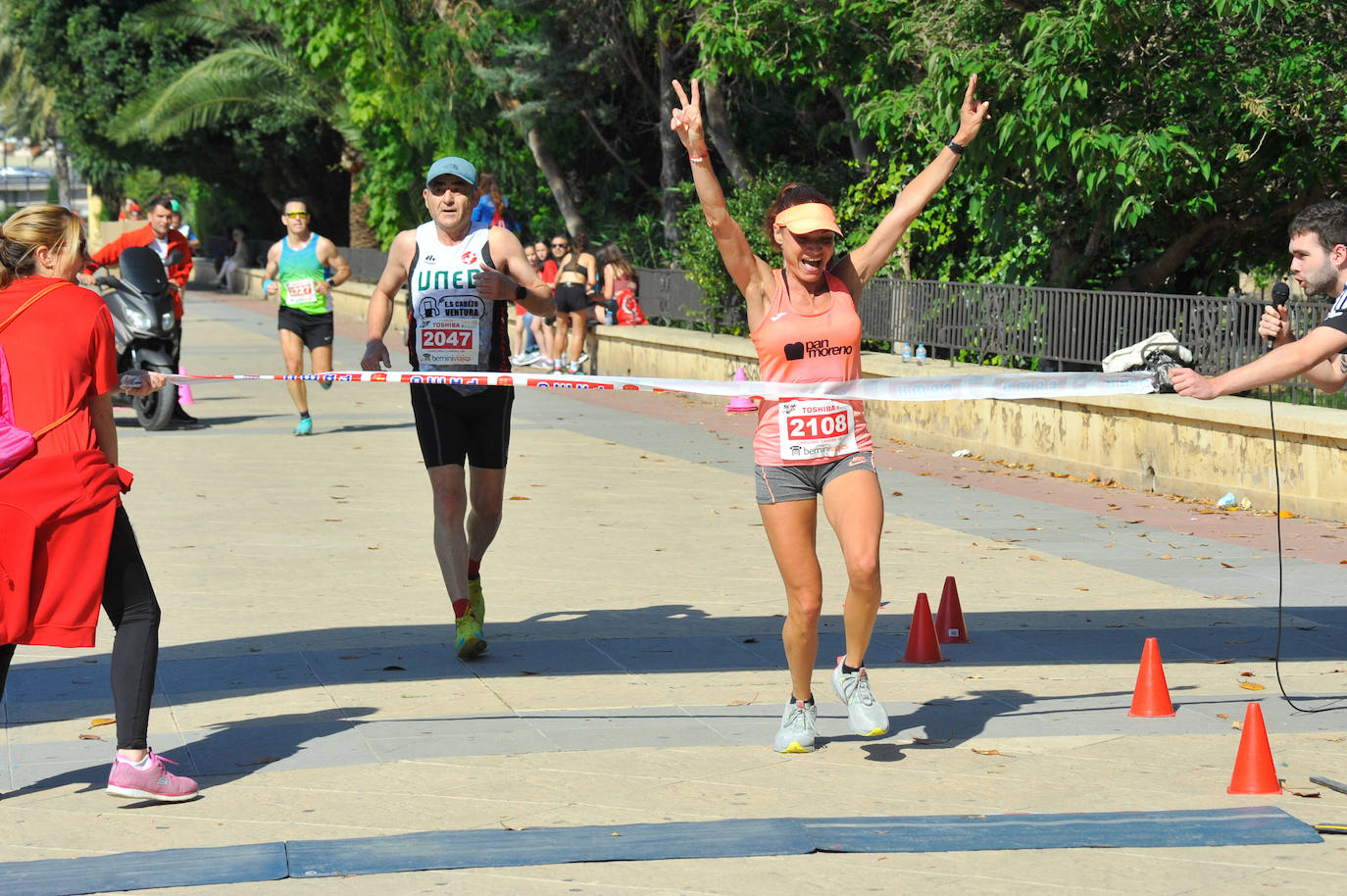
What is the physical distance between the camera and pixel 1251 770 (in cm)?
492

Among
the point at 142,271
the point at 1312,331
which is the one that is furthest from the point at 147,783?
the point at 142,271

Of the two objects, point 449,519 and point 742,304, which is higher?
point 742,304

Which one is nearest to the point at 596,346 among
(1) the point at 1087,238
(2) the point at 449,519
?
(1) the point at 1087,238

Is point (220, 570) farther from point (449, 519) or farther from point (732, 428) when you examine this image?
point (732, 428)

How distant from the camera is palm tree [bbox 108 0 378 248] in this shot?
37969mm

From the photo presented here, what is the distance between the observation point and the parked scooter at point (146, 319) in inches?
577

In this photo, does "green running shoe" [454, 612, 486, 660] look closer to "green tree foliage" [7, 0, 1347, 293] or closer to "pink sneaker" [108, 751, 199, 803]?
"pink sneaker" [108, 751, 199, 803]

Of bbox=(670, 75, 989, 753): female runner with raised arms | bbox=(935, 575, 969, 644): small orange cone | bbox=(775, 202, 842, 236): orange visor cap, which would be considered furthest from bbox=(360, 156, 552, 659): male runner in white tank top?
bbox=(935, 575, 969, 644): small orange cone

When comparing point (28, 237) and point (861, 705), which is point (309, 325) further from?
point (861, 705)

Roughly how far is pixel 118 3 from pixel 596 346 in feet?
88.5

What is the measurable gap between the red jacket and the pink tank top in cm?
1053

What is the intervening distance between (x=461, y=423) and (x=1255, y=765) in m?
3.31

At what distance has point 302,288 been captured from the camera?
1389cm

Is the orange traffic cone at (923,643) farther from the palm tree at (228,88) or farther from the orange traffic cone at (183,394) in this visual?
the palm tree at (228,88)
